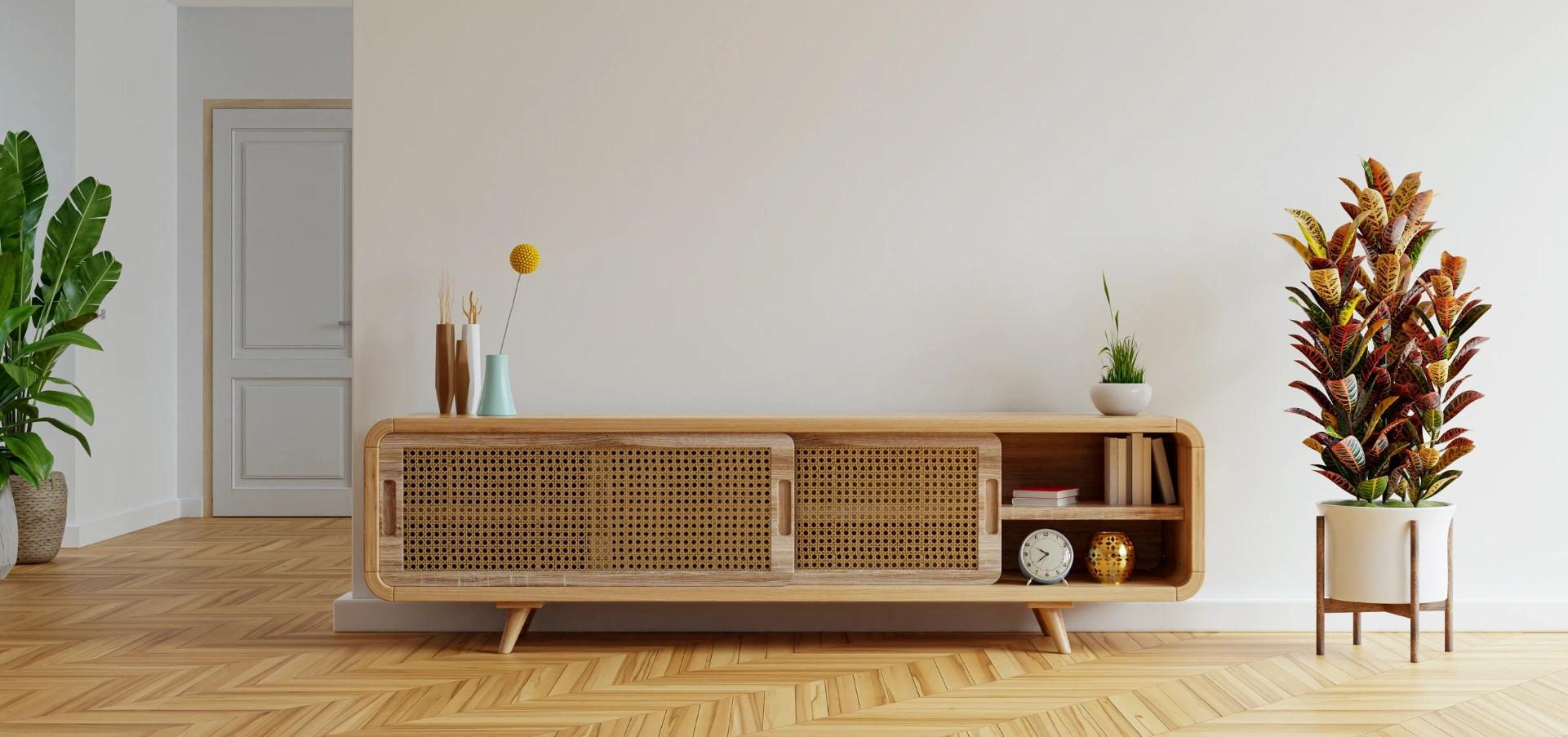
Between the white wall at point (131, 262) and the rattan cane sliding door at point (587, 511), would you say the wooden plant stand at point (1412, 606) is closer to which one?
the rattan cane sliding door at point (587, 511)

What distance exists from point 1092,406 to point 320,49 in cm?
455

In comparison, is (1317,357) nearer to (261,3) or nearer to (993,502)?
(993,502)

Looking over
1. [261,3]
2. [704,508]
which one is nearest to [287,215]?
[261,3]

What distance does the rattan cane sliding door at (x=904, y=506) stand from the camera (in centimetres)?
279

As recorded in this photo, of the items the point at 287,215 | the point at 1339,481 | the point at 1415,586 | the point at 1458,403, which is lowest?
the point at 1415,586

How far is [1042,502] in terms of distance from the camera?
9.52 feet

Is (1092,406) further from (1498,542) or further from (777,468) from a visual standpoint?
(1498,542)

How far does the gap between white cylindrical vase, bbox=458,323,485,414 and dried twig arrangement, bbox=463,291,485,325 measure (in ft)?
0.21

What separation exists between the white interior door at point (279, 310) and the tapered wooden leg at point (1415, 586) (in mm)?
4839

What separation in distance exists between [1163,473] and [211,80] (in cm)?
519

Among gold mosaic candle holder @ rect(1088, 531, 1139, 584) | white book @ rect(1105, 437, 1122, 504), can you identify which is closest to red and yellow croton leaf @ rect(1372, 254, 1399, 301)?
white book @ rect(1105, 437, 1122, 504)

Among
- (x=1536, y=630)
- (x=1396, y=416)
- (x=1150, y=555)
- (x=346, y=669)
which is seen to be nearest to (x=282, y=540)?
(x=346, y=669)

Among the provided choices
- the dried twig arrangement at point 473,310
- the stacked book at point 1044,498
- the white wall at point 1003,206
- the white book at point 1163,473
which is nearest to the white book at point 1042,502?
the stacked book at point 1044,498

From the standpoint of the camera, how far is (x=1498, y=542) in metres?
3.16
